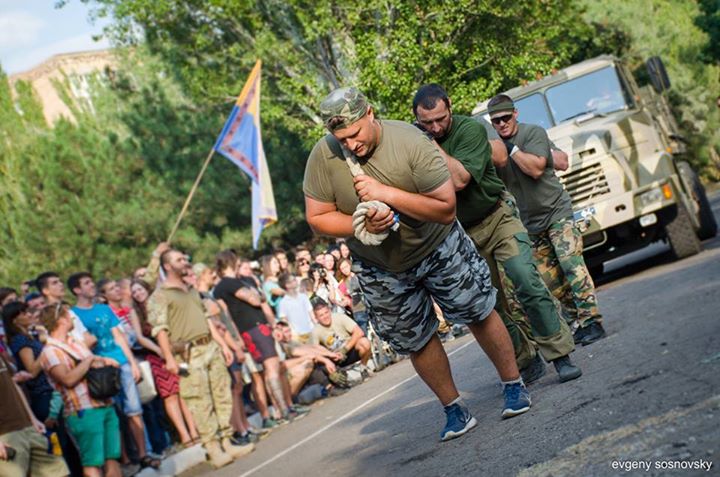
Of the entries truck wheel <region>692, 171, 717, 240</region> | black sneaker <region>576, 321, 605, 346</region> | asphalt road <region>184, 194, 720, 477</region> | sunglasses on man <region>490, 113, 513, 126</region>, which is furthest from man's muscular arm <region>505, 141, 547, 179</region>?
truck wheel <region>692, 171, 717, 240</region>

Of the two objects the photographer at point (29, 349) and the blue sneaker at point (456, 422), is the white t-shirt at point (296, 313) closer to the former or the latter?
the photographer at point (29, 349)

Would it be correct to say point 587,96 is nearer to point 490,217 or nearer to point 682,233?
point 682,233

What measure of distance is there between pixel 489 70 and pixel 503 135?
2012cm

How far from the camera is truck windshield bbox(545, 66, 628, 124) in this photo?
14.5 meters

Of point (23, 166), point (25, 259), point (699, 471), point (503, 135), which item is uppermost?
point (23, 166)

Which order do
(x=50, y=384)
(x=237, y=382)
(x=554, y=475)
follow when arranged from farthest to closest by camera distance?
(x=237, y=382) → (x=50, y=384) → (x=554, y=475)

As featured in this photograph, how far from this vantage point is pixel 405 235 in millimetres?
6270

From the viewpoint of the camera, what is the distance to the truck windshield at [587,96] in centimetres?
1454

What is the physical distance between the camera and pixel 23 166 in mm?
31047

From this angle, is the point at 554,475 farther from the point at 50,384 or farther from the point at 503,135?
the point at 50,384

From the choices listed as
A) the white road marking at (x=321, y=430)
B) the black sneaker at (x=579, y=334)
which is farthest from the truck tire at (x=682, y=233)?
the black sneaker at (x=579, y=334)

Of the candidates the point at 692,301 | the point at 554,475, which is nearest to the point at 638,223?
the point at 692,301

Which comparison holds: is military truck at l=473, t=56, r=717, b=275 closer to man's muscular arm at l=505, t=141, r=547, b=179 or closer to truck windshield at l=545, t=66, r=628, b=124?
truck windshield at l=545, t=66, r=628, b=124

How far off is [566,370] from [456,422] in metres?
0.99
